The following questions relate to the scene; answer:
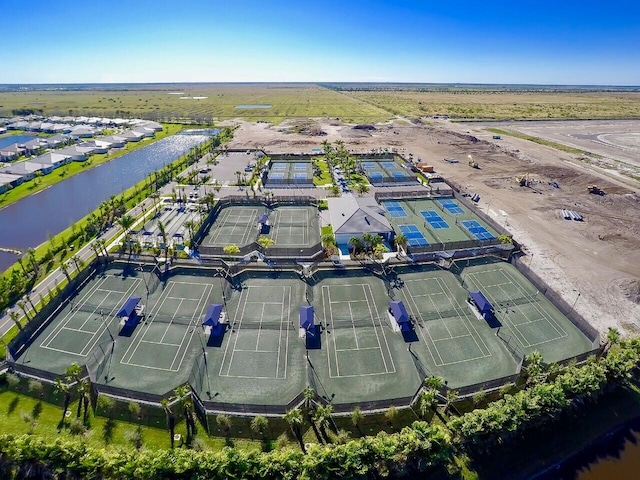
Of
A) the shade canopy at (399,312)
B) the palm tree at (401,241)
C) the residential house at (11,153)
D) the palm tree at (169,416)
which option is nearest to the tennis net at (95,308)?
the palm tree at (169,416)

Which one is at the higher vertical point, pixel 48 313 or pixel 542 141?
pixel 542 141

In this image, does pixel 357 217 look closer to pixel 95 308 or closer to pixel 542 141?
pixel 95 308

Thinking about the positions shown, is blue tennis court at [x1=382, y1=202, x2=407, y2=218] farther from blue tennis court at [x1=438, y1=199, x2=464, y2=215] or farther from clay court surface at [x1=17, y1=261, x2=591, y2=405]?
clay court surface at [x1=17, y1=261, x2=591, y2=405]

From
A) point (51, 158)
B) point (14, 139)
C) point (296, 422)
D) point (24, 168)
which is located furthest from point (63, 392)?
point (14, 139)

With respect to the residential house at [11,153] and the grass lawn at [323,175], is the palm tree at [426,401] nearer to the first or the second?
the grass lawn at [323,175]

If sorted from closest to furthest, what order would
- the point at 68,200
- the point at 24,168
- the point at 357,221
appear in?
1. the point at 357,221
2. the point at 68,200
3. the point at 24,168

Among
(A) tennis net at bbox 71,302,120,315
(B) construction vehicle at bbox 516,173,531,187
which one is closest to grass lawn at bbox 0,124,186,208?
(A) tennis net at bbox 71,302,120,315
